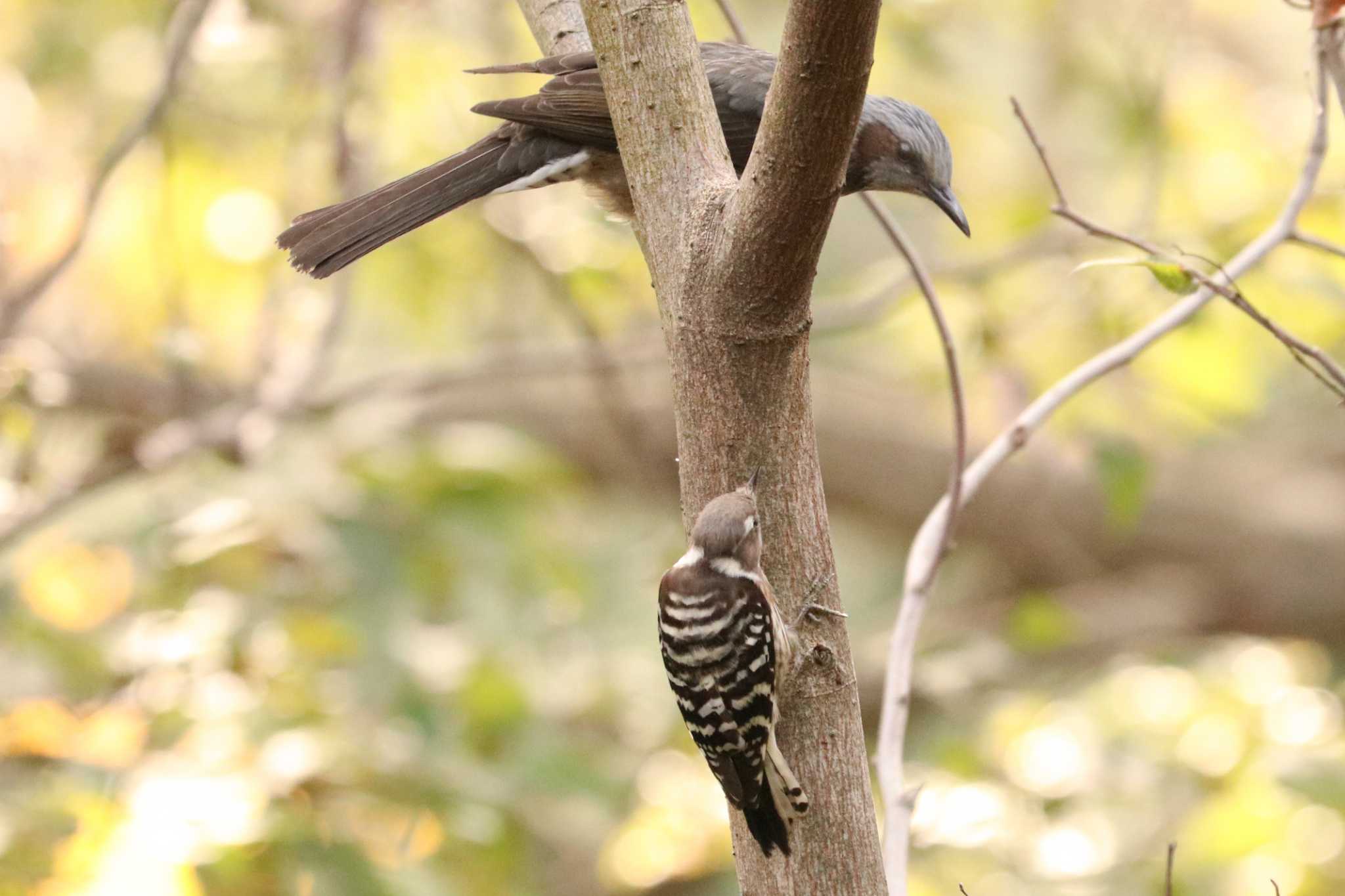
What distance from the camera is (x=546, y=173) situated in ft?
10.3

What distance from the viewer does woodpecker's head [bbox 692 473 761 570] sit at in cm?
183

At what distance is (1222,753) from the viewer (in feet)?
14.8

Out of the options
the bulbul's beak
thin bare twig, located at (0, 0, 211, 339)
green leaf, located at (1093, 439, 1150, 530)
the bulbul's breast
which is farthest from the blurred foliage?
the bulbul's breast

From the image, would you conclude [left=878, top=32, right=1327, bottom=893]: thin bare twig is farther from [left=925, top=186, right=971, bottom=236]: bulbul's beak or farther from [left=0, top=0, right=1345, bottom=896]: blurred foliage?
[left=0, top=0, right=1345, bottom=896]: blurred foliage

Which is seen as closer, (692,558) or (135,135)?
(692,558)

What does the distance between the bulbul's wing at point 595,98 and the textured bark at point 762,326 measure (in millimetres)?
478

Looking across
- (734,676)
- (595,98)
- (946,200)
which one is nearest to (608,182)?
(595,98)

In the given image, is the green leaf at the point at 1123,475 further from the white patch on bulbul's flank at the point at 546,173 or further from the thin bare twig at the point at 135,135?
the thin bare twig at the point at 135,135

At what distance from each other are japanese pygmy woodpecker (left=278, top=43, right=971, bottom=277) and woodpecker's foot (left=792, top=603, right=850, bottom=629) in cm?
110

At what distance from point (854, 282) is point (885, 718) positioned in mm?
3552

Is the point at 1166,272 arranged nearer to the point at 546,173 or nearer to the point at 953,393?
the point at 953,393

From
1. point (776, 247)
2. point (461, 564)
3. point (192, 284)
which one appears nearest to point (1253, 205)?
point (461, 564)

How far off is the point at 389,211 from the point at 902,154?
1298 millimetres

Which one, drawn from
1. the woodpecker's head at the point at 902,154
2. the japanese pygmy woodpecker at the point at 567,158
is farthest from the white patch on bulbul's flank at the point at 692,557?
the woodpecker's head at the point at 902,154
